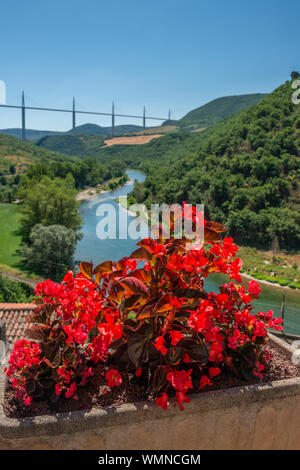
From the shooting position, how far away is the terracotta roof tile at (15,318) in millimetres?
8102

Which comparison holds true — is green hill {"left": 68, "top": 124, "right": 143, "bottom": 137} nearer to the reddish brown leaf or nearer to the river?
the river

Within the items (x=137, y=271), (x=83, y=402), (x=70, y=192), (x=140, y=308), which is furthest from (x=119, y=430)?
(x=70, y=192)

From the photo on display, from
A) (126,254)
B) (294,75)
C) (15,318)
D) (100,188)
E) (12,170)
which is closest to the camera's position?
(15,318)

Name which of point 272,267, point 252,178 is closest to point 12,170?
point 252,178

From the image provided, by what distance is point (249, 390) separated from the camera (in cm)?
150

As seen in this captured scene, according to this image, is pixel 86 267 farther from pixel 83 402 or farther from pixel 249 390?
pixel 249 390

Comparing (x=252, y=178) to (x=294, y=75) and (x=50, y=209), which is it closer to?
(x=294, y=75)

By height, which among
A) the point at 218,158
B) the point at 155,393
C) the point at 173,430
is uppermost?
the point at 218,158

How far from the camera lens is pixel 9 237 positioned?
93.1 ft

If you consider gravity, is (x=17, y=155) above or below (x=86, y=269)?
above

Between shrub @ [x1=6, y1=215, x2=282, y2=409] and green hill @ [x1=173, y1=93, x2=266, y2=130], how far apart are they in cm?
8399

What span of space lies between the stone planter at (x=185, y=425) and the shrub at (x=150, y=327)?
87 millimetres

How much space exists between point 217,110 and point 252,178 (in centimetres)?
6040
